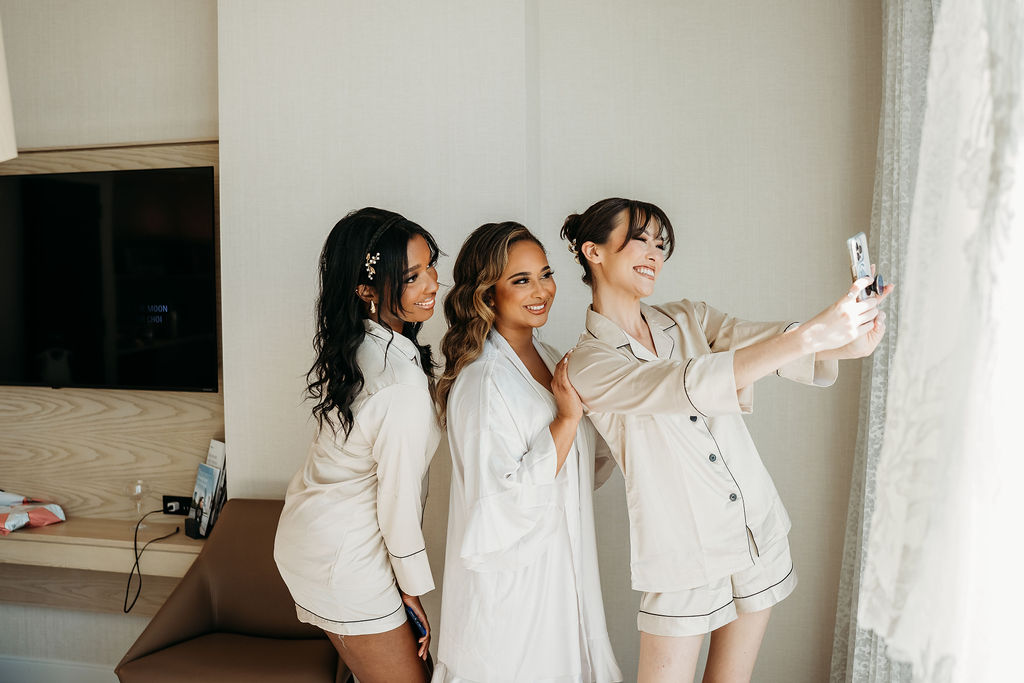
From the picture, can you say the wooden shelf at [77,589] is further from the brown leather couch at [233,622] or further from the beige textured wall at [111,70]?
the beige textured wall at [111,70]

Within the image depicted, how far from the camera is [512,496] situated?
167 cm

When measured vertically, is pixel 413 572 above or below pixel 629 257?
below

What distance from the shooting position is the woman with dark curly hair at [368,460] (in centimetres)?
174

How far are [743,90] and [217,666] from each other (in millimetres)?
2455

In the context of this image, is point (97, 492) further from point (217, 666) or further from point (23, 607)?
point (217, 666)

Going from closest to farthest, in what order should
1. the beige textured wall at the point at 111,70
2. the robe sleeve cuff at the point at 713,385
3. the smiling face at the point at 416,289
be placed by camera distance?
1. the robe sleeve cuff at the point at 713,385
2. the smiling face at the point at 416,289
3. the beige textured wall at the point at 111,70

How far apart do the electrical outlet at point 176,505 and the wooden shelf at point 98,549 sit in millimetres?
87

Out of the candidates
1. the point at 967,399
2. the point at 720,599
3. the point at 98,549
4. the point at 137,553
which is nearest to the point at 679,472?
the point at 720,599

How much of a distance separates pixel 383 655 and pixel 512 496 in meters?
0.57

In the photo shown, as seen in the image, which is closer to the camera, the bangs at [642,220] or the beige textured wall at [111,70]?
the bangs at [642,220]

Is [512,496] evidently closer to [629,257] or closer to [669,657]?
[669,657]

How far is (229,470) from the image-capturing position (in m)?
2.55

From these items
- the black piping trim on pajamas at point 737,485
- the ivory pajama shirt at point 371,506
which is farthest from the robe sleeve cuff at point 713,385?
the ivory pajama shirt at point 371,506

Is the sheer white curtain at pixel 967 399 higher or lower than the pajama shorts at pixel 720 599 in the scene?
higher
